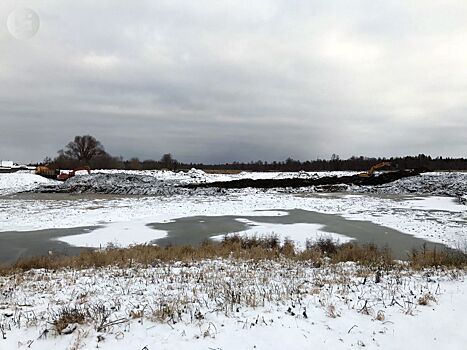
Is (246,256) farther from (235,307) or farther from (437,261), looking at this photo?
(235,307)

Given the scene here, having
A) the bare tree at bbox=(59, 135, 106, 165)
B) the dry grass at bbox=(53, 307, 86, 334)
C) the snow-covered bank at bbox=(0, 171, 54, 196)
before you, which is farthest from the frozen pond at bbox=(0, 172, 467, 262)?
the bare tree at bbox=(59, 135, 106, 165)

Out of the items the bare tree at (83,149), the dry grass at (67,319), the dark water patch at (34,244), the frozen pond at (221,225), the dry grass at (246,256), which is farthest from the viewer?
the bare tree at (83,149)

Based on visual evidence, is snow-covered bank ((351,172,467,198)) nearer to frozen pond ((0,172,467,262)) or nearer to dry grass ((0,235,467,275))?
frozen pond ((0,172,467,262))

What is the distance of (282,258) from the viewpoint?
36.0ft

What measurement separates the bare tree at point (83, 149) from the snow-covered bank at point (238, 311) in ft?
302

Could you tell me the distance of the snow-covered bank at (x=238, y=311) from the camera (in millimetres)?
4547

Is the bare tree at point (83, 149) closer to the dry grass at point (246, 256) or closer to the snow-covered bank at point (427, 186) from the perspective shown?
the snow-covered bank at point (427, 186)

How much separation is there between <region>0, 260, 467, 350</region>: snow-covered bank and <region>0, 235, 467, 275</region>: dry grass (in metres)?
1.57

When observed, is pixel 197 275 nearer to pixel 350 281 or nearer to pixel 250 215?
pixel 350 281

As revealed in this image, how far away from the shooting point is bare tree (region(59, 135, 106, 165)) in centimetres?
9512

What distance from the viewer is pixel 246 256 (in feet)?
37.0

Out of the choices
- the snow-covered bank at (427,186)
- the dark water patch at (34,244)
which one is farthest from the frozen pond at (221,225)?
the snow-covered bank at (427,186)

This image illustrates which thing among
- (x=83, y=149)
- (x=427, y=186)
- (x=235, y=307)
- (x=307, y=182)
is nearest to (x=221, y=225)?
(x=235, y=307)

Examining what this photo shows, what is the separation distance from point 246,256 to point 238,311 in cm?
584
